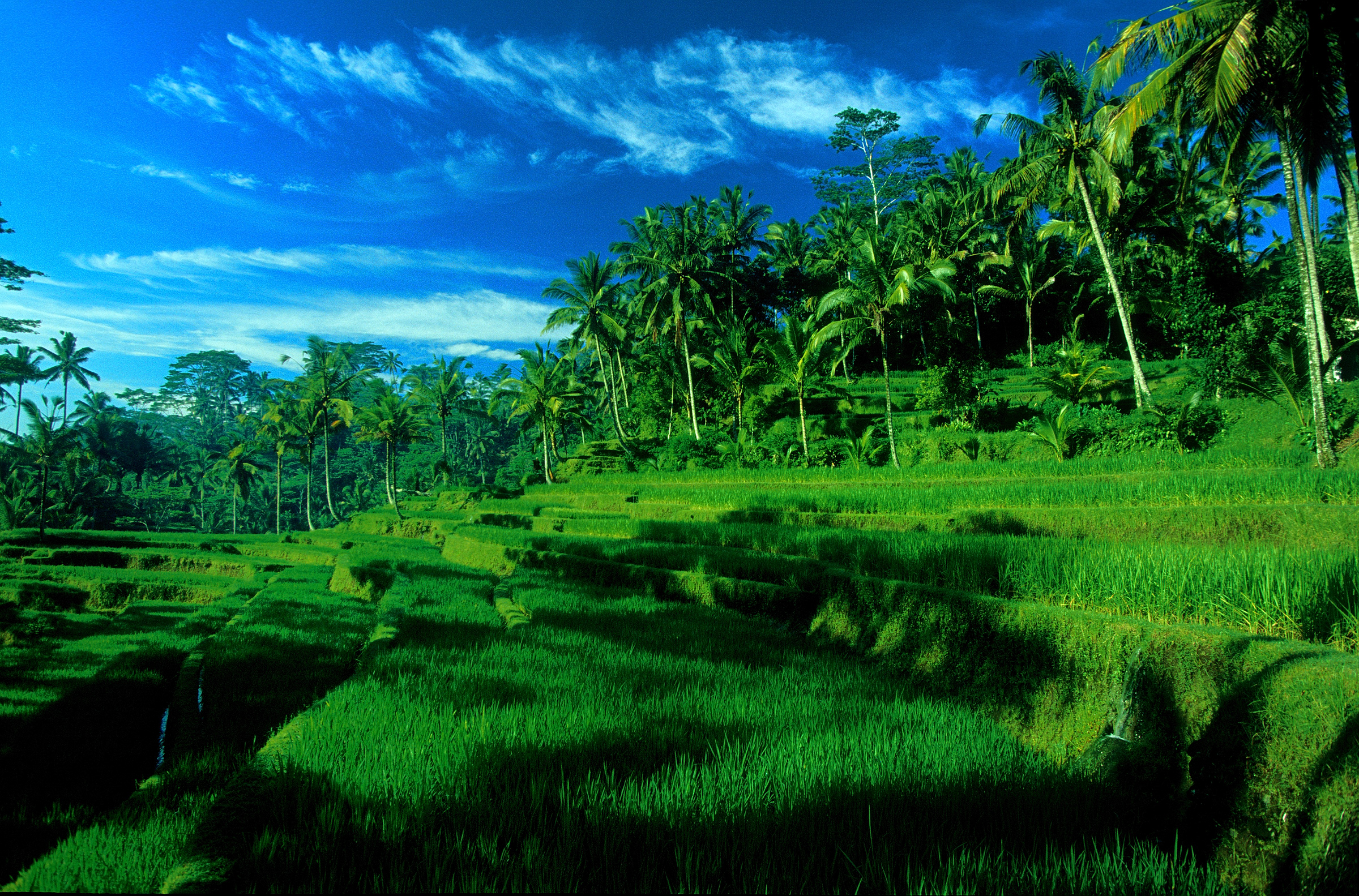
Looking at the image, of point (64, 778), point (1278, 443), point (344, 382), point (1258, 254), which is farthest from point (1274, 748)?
point (1258, 254)

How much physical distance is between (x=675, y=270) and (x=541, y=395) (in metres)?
9.30

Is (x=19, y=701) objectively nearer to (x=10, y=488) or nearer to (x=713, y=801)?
(x=713, y=801)

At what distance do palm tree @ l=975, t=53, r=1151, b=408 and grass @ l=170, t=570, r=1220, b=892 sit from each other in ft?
57.8

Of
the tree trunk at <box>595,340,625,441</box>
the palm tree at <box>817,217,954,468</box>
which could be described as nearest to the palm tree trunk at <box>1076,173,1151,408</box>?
the palm tree at <box>817,217,954,468</box>

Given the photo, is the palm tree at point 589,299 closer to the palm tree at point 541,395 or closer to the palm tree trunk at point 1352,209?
the palm tree at point 541,395

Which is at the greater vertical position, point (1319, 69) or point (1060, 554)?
point (1319, 69)

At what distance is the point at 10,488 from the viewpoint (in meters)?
30.5

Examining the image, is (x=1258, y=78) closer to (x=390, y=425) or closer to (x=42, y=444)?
(x=390, y=425)

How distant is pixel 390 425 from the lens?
31.1 m

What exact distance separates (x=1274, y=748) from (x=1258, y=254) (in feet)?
129

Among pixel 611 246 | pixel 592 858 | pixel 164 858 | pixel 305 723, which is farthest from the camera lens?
pixel 611 246

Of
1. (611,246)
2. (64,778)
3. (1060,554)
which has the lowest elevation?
(64,778)

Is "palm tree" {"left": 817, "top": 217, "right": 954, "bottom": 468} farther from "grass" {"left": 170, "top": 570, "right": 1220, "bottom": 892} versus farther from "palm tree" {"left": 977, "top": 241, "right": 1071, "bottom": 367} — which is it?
"grass" {"left": 170, "top": 570, "right": 1220, "bottom": 892}

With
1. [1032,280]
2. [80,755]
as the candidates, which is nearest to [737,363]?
[1032,280]
